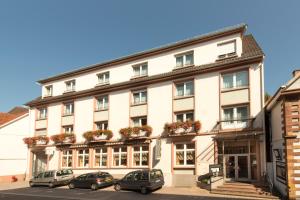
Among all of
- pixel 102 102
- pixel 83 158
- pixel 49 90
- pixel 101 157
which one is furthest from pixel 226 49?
pixel 49 90

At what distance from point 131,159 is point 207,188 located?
26.0 ft

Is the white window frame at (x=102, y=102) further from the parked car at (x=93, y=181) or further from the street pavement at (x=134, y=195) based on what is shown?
the street pavement at (x=134, y=195)

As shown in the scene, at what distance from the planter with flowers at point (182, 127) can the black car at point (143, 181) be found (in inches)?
135

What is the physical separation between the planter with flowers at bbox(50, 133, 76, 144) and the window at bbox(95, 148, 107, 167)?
3204 millimetres

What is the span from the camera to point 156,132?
25.9m

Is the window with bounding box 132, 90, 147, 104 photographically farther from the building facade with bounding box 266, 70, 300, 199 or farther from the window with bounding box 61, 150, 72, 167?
the building facade with bounding box 266, 70, 300, 199

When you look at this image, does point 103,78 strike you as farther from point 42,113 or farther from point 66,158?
point 42,113

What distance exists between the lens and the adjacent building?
33531 millimetres

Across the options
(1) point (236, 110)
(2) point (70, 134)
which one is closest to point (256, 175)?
(1) point (236, 110)

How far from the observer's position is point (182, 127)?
2409cm

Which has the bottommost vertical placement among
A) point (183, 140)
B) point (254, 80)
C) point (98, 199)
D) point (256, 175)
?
point (98, 199)

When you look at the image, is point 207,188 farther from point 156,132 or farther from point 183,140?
point 156,132

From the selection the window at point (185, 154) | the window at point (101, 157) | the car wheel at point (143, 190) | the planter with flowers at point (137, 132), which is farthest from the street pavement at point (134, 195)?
the window at point (101, 157)

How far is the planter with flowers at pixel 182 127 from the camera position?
2362cm
